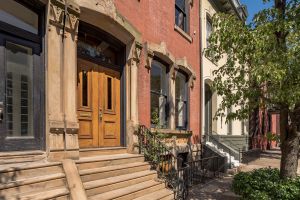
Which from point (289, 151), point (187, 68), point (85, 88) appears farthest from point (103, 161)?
point (187, 68)

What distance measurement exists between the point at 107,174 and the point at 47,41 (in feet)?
10.00

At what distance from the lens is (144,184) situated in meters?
7.64

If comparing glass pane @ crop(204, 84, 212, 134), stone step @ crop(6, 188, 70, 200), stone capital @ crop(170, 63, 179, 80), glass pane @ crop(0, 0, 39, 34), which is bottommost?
stone step @ crop(6, 188, 70, 200)

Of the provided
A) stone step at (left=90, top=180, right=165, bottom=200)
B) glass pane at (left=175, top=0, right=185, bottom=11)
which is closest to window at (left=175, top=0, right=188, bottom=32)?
glass pane at (left=175, top=0, right=185, bottom=11)

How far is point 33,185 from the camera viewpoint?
5.33m

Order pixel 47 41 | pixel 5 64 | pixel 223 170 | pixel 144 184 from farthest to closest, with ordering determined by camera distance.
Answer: pixel 223 170, pixel 144 184, pixel 47 41, pixel 5 64

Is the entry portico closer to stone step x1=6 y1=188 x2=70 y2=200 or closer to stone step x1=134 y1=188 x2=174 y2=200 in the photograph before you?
stone step x1=6 y1=188 x2=70 y2=200

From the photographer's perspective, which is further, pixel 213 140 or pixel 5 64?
pixel 213 140

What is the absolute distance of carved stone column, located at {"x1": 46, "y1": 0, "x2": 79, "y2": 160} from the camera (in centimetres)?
664

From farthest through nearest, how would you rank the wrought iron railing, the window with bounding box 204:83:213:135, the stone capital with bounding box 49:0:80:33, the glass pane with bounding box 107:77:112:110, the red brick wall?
the window with bounding box 204:83:213:135, the red brick wall, the glass pane with bounding box 107:77:112:110, the wrought iron railing, the stone capital with bounding box 49:0:80:33

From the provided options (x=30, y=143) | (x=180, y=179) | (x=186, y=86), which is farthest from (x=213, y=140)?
(x=30, y=143)

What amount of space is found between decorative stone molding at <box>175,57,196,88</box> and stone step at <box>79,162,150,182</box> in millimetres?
5546

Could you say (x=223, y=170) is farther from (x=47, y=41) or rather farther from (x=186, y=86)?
(x=47, y=41)

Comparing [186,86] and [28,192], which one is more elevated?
[186,86]
